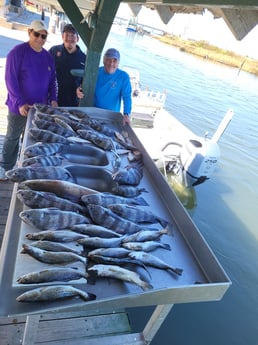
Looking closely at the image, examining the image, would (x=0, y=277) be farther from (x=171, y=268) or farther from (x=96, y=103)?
(x=96, y=103)

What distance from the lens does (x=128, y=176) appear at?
8.56 feet

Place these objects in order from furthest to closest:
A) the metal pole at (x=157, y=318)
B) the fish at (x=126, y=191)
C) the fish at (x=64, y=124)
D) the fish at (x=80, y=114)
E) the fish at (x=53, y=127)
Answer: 1. the fish at (x=80, y=114)
2. the fish at (x=64, y=124)
3. the fish at (x=53, y=127)
4. the fish at (x=126, y=191)
5. the metal pole at (x=157, y=318)

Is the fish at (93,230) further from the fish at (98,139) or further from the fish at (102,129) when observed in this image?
the fish at (102,129)

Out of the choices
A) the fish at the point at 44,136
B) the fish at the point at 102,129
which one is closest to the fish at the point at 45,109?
the fish at the point at 102,129

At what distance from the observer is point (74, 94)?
14.8 ft

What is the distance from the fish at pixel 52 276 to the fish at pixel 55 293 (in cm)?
6

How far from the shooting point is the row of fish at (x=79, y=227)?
1599mm

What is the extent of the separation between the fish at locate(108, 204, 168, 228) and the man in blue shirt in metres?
1.98

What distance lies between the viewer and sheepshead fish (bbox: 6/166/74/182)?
219 cm

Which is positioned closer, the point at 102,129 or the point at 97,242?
the point at 97,242

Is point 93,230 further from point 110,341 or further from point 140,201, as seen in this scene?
point 110,341

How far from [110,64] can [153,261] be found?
2.95m

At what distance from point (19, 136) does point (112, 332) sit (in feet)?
8.82

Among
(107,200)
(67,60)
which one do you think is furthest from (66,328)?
(67,60)
